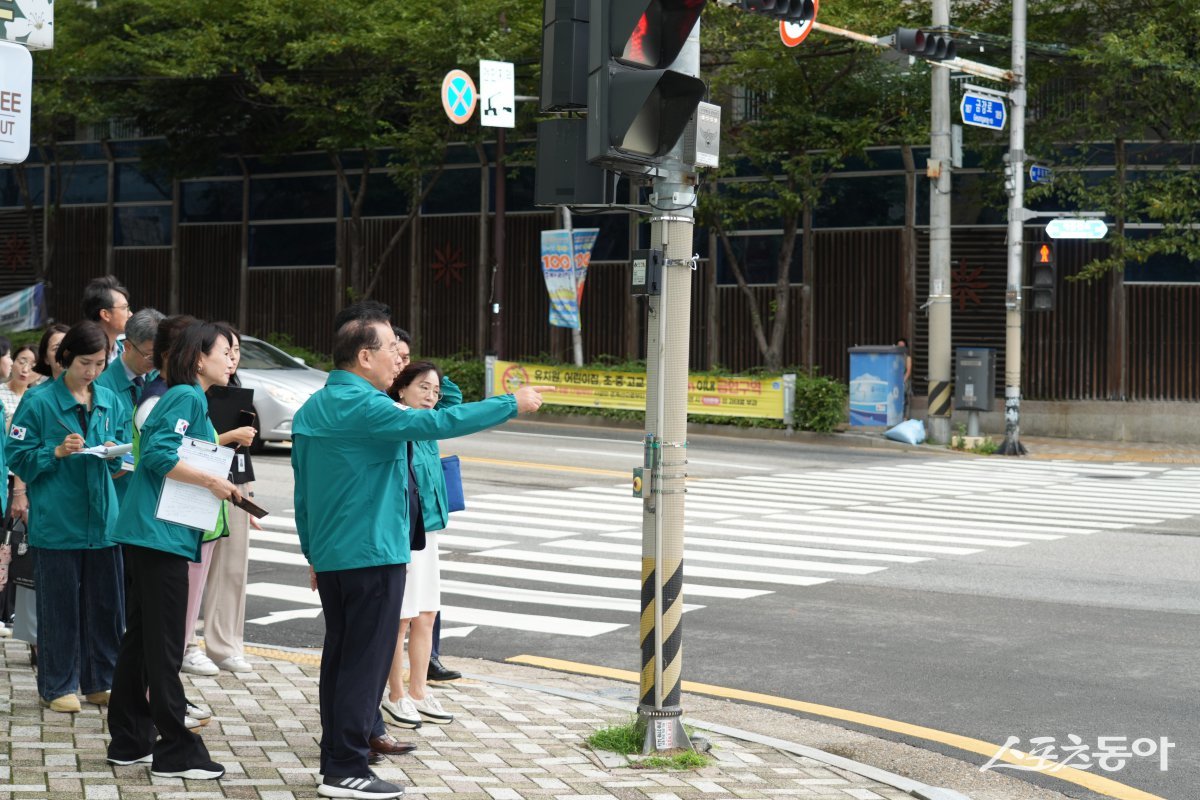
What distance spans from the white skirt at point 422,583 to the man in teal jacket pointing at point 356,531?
3.73ft

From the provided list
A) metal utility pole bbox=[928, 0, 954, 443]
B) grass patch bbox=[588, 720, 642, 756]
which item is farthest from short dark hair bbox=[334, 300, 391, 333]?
metal utility pole bbox=[928, 0, 954, 443]

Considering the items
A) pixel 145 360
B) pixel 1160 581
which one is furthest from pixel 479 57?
pixel 145 360

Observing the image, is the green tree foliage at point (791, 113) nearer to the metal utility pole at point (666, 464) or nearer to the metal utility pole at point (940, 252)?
the metal utility pole at point (940, 252)

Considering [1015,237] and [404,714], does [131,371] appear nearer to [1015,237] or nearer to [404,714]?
[404,714]

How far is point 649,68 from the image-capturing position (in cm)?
620

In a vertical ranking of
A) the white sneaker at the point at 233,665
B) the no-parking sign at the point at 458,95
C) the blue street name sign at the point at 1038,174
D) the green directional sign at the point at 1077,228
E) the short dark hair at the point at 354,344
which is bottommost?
the white sneaker at the point at 233,665

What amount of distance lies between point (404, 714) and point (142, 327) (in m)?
2.32

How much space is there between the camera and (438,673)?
26.8ft

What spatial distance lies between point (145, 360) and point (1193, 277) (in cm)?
2438

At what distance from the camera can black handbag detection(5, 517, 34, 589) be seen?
7.63m

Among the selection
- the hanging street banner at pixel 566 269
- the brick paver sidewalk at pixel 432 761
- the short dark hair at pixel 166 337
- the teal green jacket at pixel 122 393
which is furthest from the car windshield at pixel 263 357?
the short dark hair at pixel 166 337

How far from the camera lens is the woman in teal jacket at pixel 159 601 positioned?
19.5 ft

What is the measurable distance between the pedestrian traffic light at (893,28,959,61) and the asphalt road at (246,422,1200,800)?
572cm

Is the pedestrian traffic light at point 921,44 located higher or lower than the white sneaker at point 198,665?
higher
